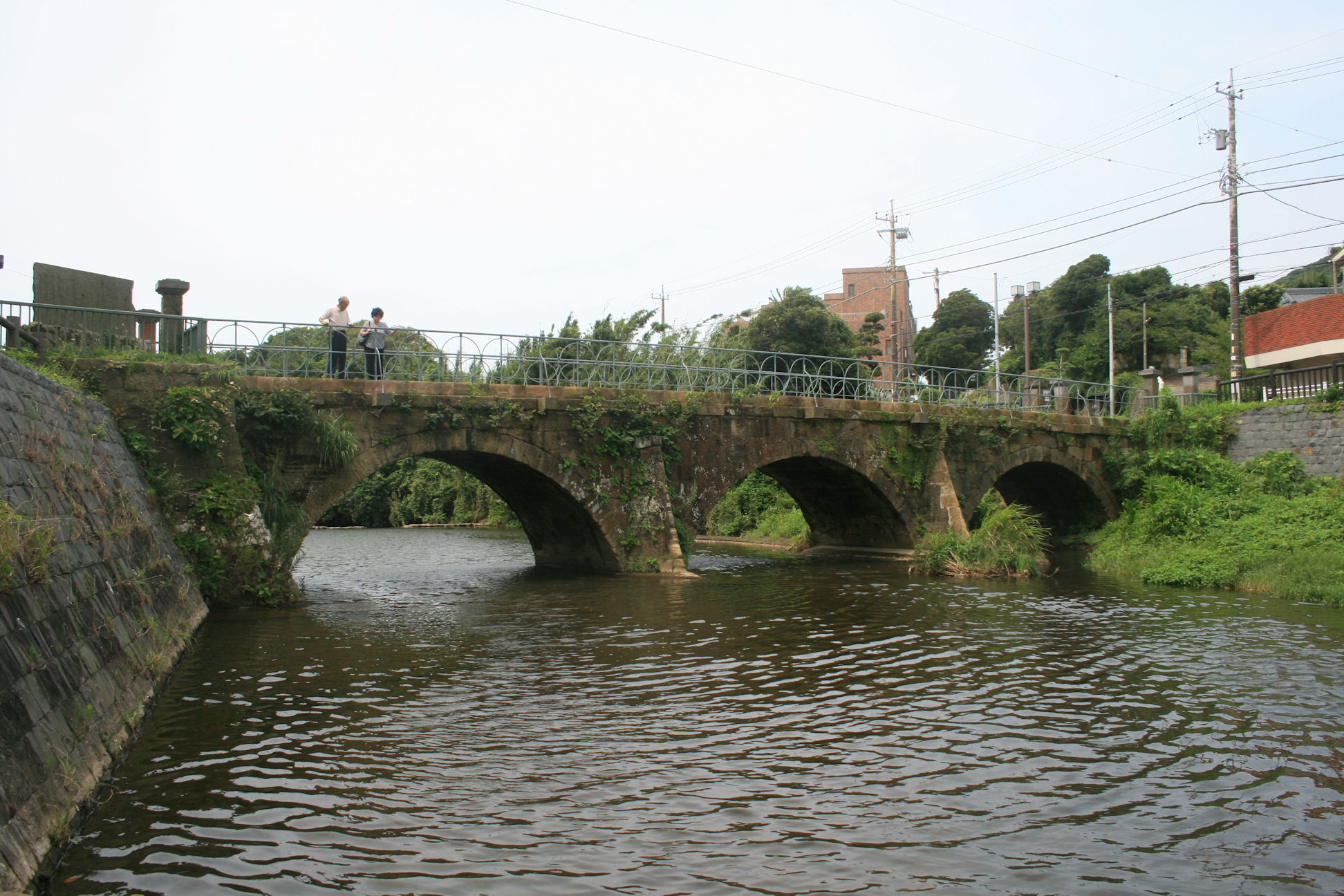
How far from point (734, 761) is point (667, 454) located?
13.5m

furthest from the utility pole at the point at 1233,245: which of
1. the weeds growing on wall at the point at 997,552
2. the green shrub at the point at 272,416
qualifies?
the green shrub at the point at 272,416

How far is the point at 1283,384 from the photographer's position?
28125 millimetres

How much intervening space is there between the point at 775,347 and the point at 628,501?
25133 millimetres

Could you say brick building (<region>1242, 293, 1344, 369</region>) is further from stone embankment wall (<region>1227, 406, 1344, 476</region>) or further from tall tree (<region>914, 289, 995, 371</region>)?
tall tree (<region>914, 289, 995, 371</region>)

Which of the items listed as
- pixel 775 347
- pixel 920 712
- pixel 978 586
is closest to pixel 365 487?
pixel 775 347

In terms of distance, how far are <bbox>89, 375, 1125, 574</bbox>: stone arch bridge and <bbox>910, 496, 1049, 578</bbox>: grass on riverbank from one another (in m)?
2.76

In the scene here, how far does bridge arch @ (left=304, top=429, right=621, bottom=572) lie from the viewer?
55.3 ft

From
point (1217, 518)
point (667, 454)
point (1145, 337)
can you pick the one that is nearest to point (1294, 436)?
point (1217, 518)

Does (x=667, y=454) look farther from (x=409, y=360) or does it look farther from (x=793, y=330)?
(x=793, y=330)

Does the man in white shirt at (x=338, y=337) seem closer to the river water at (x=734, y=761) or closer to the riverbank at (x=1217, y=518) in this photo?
the river water at (x=734, y=761)

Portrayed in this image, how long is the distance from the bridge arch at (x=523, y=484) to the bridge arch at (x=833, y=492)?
8.74ft

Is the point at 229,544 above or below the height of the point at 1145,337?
below

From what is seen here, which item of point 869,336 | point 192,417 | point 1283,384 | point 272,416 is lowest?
point 192,417

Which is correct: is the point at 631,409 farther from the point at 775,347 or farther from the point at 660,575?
the point at 775,347
